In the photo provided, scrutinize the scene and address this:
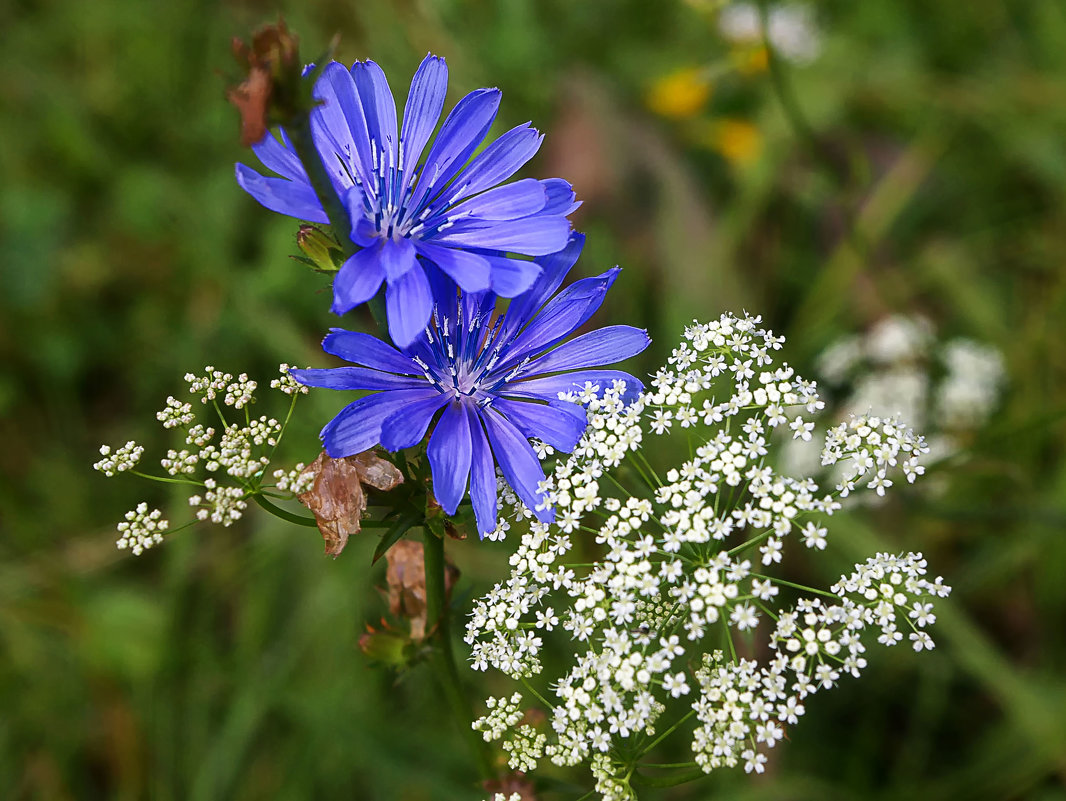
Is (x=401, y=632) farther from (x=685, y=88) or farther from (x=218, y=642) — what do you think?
(x=685, y=88)

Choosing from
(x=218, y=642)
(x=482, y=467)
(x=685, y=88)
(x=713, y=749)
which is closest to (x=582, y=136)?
(x=685, y=88)

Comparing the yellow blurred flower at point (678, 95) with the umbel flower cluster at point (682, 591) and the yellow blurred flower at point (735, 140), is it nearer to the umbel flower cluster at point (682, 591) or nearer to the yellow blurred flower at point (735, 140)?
the yellow blurred flower at point (735, 140)

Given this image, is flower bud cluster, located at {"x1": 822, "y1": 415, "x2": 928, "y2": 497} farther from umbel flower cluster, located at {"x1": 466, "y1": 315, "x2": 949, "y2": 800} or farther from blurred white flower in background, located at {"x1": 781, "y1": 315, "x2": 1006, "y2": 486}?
blurred white flower in background, located at {"x1": 781, "y1": 315, "x2": 1006, "y2": 486}

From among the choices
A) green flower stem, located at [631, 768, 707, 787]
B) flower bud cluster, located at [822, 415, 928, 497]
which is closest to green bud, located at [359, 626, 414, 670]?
green flower stem, located at [631, 768, 707, 787]

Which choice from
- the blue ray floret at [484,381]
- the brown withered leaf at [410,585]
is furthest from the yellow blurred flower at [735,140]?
the brown withered leaf at [410,585]

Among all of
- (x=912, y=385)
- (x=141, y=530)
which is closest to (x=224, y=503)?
(x=141, y=530)
